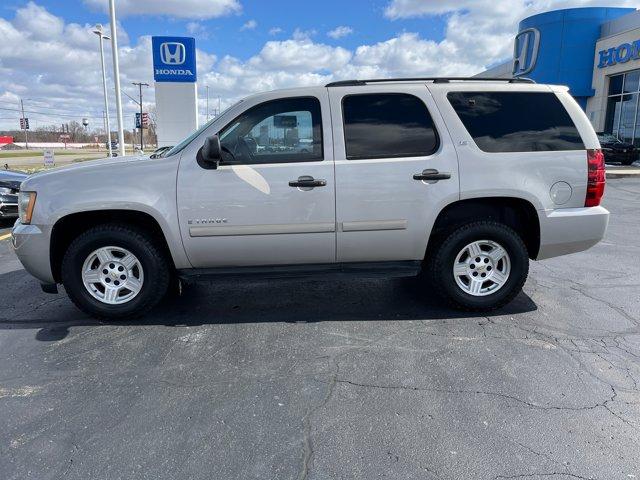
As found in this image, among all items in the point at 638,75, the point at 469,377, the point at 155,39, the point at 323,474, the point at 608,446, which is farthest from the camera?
the point at 638,75

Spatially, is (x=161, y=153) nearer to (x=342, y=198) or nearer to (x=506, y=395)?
(x=342, y=198)

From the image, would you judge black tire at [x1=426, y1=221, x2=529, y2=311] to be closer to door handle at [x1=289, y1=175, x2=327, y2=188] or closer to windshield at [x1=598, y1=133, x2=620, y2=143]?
door handle at [x1=289, y1=175, x2=327, y2=188]

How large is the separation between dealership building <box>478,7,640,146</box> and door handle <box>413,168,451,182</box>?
26447 millimetres

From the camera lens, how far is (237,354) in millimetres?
3764

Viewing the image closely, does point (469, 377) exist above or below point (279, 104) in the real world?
below

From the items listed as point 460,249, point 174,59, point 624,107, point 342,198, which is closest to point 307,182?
point 342,198

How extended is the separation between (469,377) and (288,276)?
1.74 m

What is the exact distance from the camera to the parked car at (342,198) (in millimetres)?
4148

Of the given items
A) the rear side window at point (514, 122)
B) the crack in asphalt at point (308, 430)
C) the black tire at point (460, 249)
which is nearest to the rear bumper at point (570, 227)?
the black tire at point (460, 249)

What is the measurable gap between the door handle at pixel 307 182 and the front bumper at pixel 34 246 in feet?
6.81

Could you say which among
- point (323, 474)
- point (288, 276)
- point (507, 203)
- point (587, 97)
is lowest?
point (323, 474)

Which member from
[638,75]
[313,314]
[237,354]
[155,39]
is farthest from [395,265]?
[638,75]

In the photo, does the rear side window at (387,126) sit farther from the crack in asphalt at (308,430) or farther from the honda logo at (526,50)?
the honda logo at (526,50)

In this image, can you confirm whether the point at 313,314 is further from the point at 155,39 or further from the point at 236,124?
the point at 155,39
